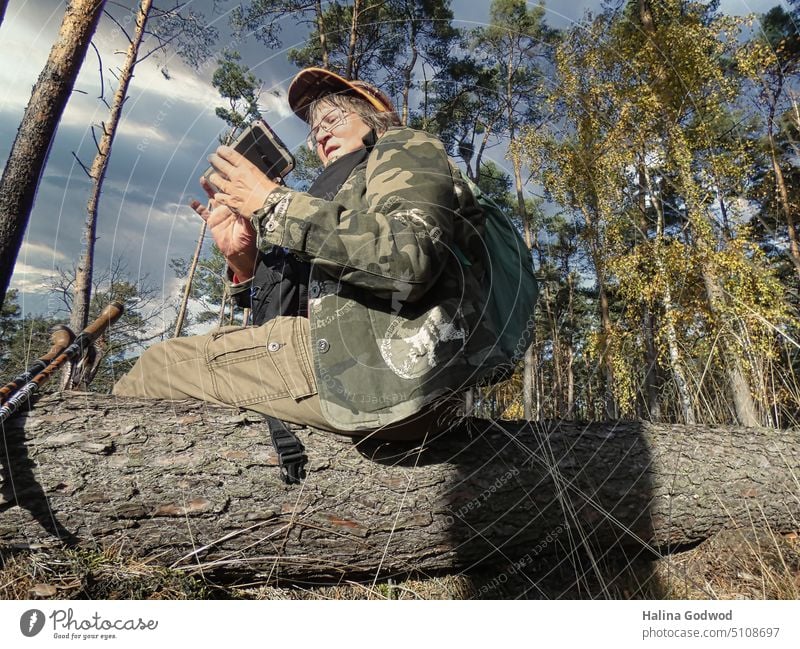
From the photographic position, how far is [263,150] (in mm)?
1499

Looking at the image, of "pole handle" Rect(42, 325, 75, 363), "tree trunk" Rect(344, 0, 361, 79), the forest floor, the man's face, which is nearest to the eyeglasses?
the man's face

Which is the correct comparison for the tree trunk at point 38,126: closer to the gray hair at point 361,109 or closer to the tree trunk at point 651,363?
the gray hair at point 361,109

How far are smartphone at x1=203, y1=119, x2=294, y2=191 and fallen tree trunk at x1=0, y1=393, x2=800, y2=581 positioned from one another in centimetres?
91

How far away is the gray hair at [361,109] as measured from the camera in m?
1.74

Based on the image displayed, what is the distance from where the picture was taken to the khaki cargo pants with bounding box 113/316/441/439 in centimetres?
150

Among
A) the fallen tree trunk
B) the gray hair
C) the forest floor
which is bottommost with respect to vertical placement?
the forest floor

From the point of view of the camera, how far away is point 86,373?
205 cm

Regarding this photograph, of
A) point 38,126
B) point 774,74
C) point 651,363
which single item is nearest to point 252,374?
point 38,126

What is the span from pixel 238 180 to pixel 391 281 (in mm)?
638

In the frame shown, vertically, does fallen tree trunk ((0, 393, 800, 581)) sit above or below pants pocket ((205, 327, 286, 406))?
below

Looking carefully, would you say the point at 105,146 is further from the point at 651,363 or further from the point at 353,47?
the point at 651,363

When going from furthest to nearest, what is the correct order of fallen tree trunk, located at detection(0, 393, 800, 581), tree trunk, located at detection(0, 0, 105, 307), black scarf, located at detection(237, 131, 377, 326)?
tree trunk, located at detection(0, 0, 105, 307) → black scarf, located at detection(237, 131, 377, 326) → fallen tree trunk, located at detection(0, 393, 800, 581)

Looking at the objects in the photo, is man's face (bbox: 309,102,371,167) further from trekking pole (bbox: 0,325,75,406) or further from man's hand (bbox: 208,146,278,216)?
trekking pole (bbox: 0,325,75,406)
